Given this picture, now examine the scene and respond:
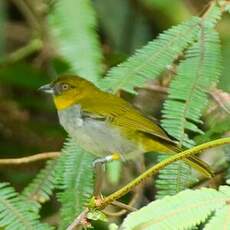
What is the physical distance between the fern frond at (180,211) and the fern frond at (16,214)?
1012 mm

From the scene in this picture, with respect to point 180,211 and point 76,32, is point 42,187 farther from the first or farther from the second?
point 180,211

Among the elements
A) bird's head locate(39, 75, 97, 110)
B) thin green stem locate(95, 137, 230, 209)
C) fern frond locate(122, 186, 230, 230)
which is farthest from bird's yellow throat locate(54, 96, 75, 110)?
fern frond locate(122, 186, 230, 230)

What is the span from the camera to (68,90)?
3.12 m

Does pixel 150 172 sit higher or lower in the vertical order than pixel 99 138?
higher

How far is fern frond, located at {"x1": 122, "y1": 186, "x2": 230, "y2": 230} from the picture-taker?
127 centimetres

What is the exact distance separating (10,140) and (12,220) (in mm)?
2281

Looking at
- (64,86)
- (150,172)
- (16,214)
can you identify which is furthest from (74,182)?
(150,172)

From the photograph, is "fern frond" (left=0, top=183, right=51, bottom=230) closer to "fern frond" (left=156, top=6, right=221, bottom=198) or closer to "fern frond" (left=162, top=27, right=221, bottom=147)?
"fern frond" (left=156, top=6, right=221, bottom=198)

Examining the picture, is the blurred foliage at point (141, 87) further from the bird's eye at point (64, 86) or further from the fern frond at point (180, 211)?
the bird's eye at point (64, 86)

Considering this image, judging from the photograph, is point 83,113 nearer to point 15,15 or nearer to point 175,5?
point 175,5

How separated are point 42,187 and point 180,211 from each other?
1.46 metres

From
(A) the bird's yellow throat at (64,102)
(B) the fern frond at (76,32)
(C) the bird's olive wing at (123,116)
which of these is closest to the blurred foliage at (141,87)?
(B) the fern frond at (76,32)

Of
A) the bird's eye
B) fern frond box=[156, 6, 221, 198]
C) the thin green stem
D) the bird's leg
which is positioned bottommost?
the bird's eye

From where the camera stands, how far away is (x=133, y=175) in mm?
3695
